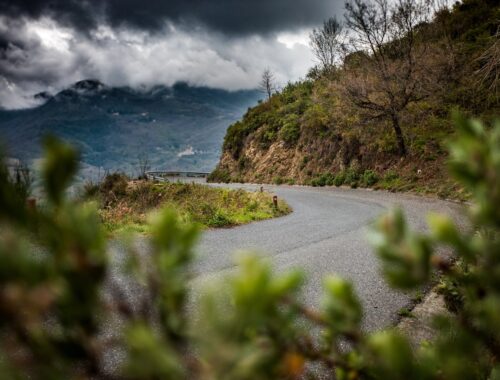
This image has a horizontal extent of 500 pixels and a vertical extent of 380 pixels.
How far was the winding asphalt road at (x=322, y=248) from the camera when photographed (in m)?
4.68

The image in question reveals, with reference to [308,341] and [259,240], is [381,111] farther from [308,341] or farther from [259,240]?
[308,341]

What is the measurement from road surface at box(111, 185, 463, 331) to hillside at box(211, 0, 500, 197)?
4.44 metres

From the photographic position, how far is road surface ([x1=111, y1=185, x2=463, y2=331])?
15.3 feet

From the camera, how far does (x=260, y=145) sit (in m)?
36.2

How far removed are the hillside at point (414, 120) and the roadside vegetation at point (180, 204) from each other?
6.83 metres

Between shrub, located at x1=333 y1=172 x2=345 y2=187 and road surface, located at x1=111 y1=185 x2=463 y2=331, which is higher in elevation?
shrub, located at x1=333 y1=172 x2=345 y2=187

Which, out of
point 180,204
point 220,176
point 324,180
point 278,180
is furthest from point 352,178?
point 220,176

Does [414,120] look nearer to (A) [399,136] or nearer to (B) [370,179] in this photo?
(A) [399,136]

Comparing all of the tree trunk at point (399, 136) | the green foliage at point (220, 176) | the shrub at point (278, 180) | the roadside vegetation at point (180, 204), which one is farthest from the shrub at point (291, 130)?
the tree trunk at point (399, 136)

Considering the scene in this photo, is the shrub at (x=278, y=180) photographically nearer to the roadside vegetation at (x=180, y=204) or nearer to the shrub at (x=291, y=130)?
the shrub at (x=291, y=130)

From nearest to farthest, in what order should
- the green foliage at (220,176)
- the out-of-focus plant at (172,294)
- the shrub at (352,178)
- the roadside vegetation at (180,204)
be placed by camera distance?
the out-of-focus plant at (172,294) < the roadside vegetation at (180,204) < the shrub at (352,178) < the green foliage at (220,176)

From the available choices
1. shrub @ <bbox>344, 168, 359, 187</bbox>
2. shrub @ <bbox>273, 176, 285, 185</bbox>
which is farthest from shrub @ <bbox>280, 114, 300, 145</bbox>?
shrub @ <bbox>344, 168, 359, 187</bbox>

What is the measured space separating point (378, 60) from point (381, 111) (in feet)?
8.67

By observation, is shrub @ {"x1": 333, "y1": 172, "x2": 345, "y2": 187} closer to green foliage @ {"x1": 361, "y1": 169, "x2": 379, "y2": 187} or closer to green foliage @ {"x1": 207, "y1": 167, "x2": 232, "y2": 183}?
green foliage @ {"x1": 361, "y1": 169, "x2": 379, "y2": 187}
